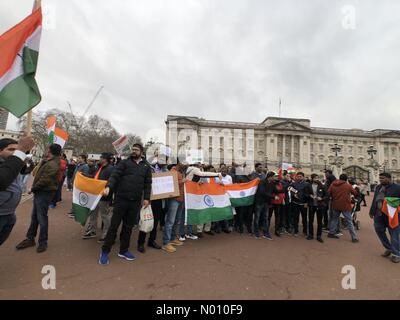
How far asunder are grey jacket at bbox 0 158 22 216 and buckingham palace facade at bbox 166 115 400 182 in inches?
2675

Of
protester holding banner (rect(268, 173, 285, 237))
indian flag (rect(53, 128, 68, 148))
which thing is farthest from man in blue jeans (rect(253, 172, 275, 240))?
indian flag (rect(53, 128, 68, 148))

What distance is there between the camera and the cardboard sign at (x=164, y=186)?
523 cm

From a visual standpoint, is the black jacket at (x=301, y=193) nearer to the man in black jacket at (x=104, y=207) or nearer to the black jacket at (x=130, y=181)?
the black jacket at (x=130, y=181)

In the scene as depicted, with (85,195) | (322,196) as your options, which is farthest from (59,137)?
(322,196)

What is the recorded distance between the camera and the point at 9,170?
98.4 inches

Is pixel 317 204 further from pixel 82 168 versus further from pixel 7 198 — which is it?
pixel 82 168

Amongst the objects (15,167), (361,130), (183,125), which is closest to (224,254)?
(15,167)

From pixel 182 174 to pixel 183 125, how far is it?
223ft

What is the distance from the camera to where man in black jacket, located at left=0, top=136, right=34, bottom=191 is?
8.02ft

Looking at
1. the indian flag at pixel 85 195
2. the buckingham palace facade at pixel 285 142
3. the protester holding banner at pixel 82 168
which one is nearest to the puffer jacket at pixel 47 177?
the indian flag at pixel 85 195

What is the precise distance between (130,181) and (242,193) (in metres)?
3.94

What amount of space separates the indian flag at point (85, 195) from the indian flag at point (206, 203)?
2205 mm

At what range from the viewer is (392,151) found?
80312 mm
